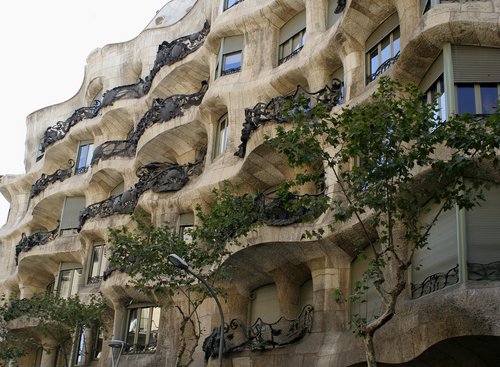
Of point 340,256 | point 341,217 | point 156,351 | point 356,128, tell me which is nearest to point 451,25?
point 356,128

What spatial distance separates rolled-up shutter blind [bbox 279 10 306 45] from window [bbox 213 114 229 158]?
3.45 meters

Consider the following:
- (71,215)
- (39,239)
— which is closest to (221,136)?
(71,215)

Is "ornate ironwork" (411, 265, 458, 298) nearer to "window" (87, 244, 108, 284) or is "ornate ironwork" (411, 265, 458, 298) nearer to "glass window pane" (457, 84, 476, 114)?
"glass window pane" (457, 84, 476, 114)

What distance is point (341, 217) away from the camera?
11742 mm

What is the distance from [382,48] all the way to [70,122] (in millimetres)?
22238

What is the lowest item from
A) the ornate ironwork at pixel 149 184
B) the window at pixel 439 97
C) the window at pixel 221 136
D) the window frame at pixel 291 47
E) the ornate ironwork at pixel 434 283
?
the ornate ironwork at pixel 434 283

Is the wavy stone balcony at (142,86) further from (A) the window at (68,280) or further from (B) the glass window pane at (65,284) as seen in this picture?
(B) the glass window pane at (65,284)

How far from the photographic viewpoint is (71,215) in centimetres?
3372

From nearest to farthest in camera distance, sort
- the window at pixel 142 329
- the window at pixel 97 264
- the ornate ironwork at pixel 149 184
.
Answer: the window at pixel 142 329 < the ornate ironwork at pixel 149 184 < the window at pixel 97 264

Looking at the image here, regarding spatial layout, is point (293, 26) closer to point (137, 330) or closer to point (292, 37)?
point (292, 37)

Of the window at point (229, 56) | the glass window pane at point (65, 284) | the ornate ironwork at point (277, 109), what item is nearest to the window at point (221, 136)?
the window at point (229, 56)

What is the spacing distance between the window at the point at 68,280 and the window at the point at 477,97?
72.0 ft

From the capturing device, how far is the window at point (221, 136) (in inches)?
939

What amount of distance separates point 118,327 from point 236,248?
895cm
